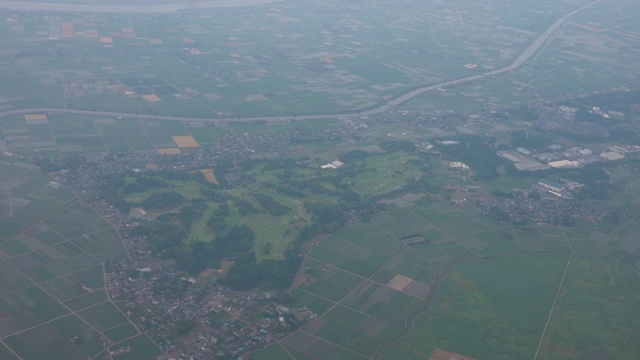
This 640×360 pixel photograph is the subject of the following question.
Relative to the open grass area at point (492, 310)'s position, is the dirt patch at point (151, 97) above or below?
below

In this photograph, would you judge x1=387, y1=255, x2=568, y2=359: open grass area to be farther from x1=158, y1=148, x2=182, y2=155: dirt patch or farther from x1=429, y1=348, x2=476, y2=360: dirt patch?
x1=158, y1=148, x2=182, y2=155: dirt patch

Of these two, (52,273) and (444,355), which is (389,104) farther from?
(52,273)

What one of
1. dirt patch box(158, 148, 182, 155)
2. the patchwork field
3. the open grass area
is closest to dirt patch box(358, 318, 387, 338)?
the patchwork field

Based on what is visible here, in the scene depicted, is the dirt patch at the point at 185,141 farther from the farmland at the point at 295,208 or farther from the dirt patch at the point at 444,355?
the dirt patch at the point at 444,355

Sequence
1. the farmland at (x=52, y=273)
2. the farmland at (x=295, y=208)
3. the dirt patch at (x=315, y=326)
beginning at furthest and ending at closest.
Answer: the farmland at (x=295, y=208)
the dirt patch at (x=315, y=326)
the farmland at (x=52, y=273)

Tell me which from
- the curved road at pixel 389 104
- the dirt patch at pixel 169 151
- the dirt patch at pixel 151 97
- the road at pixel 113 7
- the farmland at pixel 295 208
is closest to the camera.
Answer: the farmland at pixel 295 208

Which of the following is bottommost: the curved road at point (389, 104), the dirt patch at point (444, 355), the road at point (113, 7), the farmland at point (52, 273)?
the road at point (113, 7)

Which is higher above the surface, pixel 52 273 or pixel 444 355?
pixel 444 355

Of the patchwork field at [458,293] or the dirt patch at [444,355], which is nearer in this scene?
the dirt patch at [444,355]

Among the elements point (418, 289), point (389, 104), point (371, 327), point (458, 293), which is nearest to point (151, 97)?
point (389, 104)

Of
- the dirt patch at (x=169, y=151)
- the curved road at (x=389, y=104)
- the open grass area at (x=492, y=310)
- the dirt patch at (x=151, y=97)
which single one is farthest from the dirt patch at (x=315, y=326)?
the dirt patch at (x=151, y=97)

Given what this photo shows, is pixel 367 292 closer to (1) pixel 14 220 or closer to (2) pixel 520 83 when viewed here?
(1) pixel 14 220
